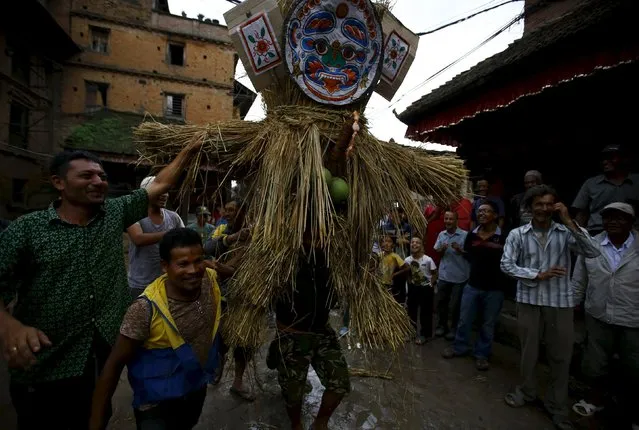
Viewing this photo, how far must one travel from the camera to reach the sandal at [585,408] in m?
2.73

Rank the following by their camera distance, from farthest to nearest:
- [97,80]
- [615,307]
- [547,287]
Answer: [97,80]
[547,287]
[615,307]

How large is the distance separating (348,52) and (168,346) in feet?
5.69

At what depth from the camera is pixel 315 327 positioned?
2.15 metres

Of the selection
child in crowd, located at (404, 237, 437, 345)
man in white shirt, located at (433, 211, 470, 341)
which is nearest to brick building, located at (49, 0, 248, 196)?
child in crowd, located at (404, 237, 437, 345)

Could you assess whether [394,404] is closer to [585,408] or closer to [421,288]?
[585,408]

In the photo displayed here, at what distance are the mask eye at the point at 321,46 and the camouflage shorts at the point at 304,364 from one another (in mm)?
1629

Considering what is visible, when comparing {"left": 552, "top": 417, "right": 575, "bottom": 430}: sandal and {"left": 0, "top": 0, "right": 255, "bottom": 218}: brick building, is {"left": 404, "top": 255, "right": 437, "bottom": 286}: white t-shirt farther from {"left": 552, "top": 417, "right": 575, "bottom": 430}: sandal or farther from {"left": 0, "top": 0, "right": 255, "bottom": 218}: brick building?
{"left": 0, "top": 0, "right": 255, "bottom": 218}: brick building

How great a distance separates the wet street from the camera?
102 inches

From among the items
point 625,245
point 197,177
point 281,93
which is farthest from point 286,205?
point 625,245

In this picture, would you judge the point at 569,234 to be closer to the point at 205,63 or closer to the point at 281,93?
the point at 281,93

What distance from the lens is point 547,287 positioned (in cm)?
274

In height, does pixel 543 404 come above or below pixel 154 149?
below

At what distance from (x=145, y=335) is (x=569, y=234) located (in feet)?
10.0

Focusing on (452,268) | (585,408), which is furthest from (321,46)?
(585,408)
